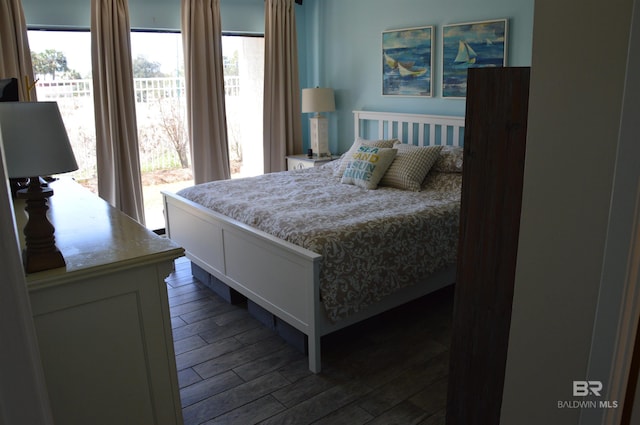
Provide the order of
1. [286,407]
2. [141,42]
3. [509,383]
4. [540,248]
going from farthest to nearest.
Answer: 1. [141,42]
2. [286,407]
3. [509,383]
4. [540,248]

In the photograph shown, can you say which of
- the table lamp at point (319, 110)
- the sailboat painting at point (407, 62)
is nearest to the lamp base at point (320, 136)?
the table lamp at point (319, 110)

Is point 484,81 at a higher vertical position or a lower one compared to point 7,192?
higher

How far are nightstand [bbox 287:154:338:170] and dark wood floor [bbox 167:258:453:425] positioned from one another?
226 centimetres

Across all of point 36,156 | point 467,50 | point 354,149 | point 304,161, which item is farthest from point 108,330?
point 304,161

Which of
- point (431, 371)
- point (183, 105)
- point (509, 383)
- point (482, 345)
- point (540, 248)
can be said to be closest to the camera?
point (540, 248)

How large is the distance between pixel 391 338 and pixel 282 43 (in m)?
3.76

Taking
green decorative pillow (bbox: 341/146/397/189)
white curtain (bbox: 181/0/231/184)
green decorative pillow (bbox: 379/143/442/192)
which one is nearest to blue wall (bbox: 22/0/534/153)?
white curtain (bbox: 181/0/231/184)

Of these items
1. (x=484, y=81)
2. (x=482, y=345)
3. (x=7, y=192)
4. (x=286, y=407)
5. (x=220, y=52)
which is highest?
(x=220, y=52)

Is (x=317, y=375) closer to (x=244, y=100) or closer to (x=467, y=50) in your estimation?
(x=467, y=50)

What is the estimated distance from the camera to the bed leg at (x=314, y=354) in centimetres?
277

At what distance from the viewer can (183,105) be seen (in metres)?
5.38

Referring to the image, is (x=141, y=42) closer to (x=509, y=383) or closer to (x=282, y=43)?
(x=282, y=43)

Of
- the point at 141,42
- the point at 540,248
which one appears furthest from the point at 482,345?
the point at 141,42

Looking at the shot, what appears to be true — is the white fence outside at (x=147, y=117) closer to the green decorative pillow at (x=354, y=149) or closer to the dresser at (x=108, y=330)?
the green decorative pillow at (x=354, y=149)
